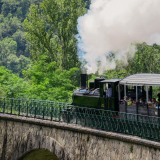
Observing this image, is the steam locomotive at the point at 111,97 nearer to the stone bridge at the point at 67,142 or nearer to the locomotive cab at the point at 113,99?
the locomotive cab at the point at 113,99

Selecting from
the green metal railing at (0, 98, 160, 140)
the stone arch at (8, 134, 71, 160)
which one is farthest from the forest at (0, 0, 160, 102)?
the stone arch at (8, 134, 71, 160)

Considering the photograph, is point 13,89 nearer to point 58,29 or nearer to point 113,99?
point 58,29

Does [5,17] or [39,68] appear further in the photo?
[5,17]

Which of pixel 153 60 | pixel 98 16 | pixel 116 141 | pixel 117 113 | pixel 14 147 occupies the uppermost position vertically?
pixel 98 16

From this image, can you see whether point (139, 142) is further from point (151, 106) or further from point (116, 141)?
point (151, 106)

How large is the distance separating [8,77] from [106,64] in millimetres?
8933

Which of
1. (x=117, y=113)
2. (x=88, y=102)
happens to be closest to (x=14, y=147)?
(x=88, y=102)

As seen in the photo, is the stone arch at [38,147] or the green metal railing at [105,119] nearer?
the green metal railing at [105,119]

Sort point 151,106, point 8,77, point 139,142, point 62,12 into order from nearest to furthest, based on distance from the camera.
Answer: point 139,142 → point 151,106 → point 8,77 → point 62,12

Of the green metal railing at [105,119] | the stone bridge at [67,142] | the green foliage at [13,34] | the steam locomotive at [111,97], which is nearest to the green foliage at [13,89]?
the green metal railing at [105,119]

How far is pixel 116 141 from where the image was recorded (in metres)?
9.43

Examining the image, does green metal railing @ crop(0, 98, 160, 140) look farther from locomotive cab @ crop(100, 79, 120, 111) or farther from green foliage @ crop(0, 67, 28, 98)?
green foliage @ crop(0, 67, 28, 98)

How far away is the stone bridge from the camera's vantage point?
8875 mm

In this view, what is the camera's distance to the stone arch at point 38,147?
11142mm
